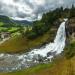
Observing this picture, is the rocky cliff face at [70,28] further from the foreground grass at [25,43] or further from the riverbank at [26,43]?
the foreground grass at [25,43]

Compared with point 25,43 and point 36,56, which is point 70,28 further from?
point 25,43

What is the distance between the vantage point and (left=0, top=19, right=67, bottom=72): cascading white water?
9000cm

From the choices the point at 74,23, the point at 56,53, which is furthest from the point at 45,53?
the point at 74,23

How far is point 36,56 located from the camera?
99812 mm

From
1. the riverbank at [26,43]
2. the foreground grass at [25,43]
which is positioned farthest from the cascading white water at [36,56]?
the foreground grass at [25,43]

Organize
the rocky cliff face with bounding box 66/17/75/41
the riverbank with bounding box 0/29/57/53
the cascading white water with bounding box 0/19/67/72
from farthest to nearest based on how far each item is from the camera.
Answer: the riverbank with bounding box 0/29/57/53 < the rocky cliff face with bounding box 66/17/75/41 < the cascading white water with bounding box 0/19/67/72

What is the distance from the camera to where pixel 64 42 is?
106 meters

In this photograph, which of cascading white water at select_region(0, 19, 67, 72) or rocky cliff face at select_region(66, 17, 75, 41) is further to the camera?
rocky cliff face at select_region(66, 17, 75, 41)

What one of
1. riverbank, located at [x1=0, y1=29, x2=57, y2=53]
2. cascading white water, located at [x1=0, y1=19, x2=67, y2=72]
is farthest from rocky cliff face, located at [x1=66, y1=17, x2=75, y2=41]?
riverbank, located at [x1=0, y1=29, x2=57, y2=53]

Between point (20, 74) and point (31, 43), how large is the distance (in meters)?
56.3

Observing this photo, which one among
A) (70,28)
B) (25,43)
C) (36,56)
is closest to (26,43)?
(25,43)

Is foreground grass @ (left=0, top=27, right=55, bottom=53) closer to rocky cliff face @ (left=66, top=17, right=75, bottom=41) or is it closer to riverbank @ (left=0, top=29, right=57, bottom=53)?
riverbank @ (left=0, top=29, right=57, bottom=53)

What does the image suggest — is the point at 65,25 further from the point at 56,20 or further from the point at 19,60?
the point at 19,60

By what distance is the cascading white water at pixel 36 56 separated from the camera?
90.0 m
